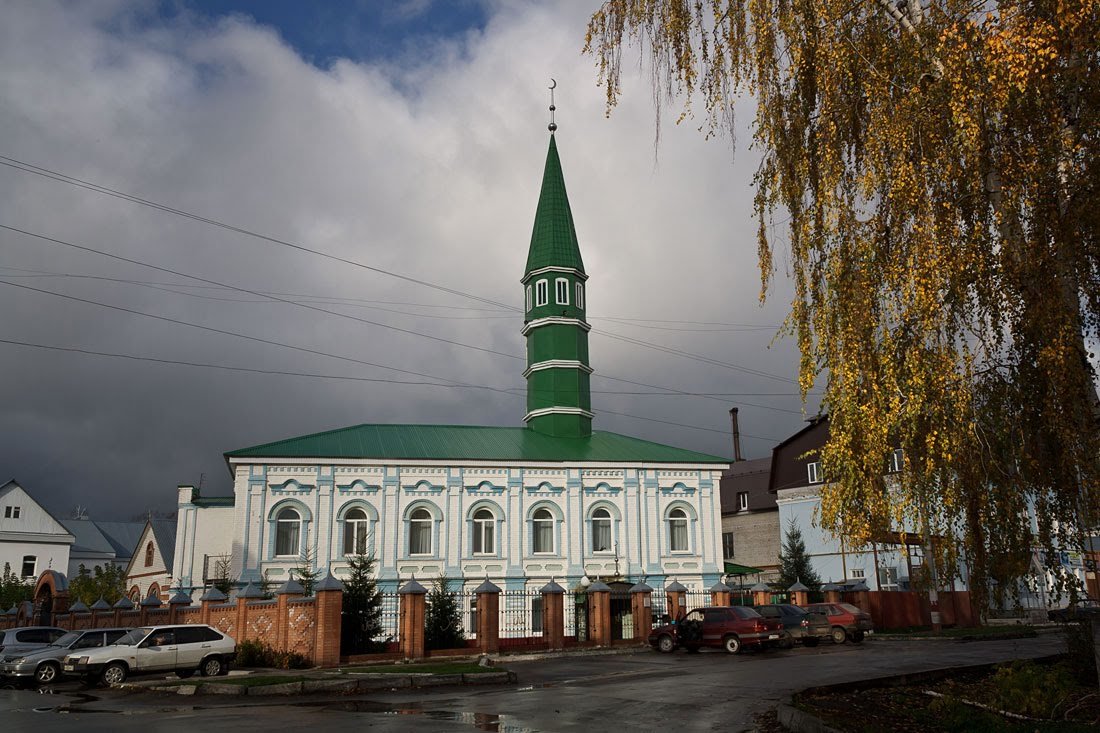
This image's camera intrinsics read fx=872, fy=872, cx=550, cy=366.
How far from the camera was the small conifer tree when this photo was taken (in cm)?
2634

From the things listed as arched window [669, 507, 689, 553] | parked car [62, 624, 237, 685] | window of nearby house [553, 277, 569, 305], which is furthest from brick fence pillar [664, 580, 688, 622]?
window of nearby house [553, 277, 569, 305]

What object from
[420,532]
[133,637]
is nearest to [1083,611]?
[133,637]

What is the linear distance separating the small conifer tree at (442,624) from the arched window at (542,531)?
38.2 feet

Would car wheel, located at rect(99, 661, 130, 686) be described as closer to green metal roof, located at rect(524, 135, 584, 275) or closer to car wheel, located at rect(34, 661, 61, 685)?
car wheel, located at rect(34, 661, 61, 685)

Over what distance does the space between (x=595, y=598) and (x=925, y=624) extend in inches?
618

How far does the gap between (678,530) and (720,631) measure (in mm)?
14812

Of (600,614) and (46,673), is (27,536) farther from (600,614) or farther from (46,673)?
(600,614)

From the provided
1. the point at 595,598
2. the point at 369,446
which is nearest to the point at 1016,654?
the point at 595,598

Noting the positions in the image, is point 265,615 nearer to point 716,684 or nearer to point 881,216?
point 716,684

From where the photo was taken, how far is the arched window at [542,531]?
39125mm

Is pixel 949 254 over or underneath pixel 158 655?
over

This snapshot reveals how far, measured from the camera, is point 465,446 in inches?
1583

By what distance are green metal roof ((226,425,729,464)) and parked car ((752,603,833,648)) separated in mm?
13328

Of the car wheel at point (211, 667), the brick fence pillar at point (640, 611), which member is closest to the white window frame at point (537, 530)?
the brick fence pillar at point (640, 611)
